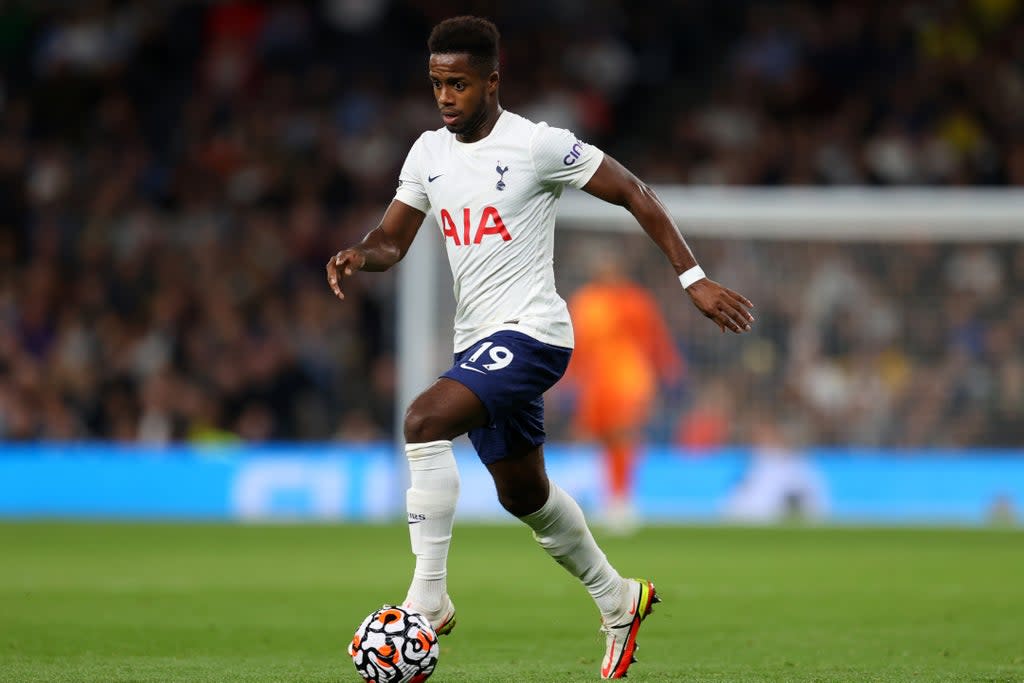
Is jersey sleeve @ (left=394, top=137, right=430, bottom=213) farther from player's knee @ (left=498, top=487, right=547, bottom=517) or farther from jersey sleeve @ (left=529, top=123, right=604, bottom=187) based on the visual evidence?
player's knee @ (left=498, top=487, right=547, bottom=517)

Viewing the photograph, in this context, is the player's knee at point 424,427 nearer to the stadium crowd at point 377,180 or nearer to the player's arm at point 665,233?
the player's arm at point 665,233

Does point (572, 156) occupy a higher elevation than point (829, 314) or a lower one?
lower

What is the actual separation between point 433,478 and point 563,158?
120cm

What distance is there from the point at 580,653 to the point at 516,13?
15.1 meters

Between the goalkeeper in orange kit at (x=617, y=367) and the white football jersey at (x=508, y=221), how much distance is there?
26.6ft

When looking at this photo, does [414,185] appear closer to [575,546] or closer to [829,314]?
[575,546]

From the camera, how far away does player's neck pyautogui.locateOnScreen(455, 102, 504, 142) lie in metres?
5.92

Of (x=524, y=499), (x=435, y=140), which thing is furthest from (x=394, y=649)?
(x=435, y=140)

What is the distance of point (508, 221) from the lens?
19.1ft

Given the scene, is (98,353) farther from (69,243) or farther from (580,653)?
(580,653)

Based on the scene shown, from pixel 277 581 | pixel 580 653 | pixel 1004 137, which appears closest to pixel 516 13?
pixel 1004 137

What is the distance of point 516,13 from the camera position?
2077 centimetres

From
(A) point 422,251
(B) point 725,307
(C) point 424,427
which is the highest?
(A) point 422,251

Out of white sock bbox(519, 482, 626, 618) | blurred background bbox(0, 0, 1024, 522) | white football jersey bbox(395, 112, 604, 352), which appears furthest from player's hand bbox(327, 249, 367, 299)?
blurred background bbox(0, 0, 1024, 522)
